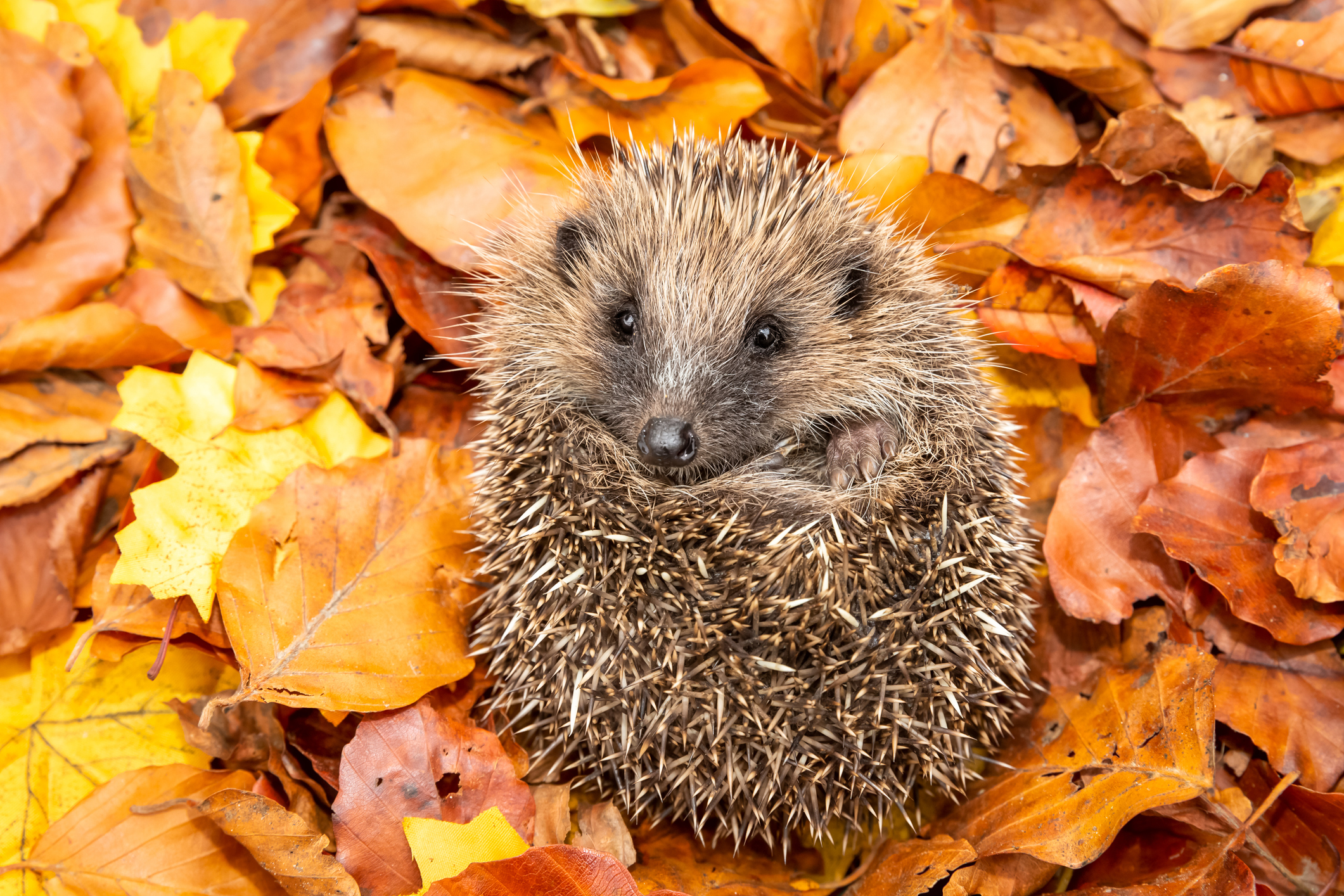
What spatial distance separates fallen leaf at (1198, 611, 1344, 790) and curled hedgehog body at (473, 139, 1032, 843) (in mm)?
503

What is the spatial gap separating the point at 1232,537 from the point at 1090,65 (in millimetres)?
1484

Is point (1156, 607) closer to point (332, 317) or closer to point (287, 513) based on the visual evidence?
point (287, 513)

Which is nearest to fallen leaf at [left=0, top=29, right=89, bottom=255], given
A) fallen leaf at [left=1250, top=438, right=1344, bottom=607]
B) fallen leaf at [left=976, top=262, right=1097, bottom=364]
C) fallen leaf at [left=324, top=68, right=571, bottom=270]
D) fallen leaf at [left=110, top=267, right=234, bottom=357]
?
fallen leaf at [left=110, top=267, right=234, bottom=357]

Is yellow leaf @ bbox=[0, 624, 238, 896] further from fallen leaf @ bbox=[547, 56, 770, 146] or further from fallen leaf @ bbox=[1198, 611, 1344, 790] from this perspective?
fallen leaf @ bbox=[1198, 611, 1344, 790]

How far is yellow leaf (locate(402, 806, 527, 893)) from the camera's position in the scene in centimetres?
218

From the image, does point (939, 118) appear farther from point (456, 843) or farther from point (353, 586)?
point (456, 843)

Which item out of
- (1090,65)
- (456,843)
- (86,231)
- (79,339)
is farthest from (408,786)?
(1090,65)

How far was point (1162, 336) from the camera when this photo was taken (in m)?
2.65

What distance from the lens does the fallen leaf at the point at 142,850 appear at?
234 cm

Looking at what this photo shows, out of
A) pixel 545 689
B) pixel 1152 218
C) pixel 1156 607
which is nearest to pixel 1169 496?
pixel 1156 607

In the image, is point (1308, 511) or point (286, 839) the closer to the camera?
point (286, 839)

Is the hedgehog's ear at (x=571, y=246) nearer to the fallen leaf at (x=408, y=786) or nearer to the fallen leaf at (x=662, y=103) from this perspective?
the fallen leaf at (x=662, y=103)

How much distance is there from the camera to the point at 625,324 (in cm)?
266

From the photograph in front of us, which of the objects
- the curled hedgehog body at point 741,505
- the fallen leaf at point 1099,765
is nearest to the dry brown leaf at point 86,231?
the curled hedgehog body at point 741,505
